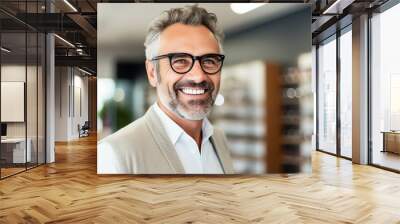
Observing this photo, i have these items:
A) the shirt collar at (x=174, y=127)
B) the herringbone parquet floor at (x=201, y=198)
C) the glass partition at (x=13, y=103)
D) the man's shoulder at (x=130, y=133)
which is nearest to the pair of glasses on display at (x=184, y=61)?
the shirt collar at (x=174, y=127)

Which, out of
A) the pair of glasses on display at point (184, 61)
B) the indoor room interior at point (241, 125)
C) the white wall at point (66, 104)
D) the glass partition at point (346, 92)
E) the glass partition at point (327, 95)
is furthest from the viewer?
the white wall at point (66, 104)

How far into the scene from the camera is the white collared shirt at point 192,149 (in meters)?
6.27

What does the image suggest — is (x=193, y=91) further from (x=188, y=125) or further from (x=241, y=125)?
(x=241, y=125)

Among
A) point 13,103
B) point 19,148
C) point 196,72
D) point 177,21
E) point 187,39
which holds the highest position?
point 177,21

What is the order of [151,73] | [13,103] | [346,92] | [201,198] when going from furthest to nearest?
[346,92] → [13,103] → [151,73] → [201,198]

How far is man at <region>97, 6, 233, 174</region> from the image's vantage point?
247 inches

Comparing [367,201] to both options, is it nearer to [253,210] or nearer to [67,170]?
[253,210]

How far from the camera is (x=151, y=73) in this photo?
6457mm

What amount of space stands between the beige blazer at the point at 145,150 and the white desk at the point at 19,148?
63.0 inches

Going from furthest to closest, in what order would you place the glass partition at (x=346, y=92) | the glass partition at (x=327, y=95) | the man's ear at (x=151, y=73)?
the glass partition at (x=327, y=95), the glass partition at (x=346, y=92), the man's ear at (x=151, y=73)

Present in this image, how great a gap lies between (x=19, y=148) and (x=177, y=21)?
3.59m

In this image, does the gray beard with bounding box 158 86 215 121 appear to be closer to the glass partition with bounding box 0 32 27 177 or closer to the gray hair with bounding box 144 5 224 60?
the gray hair with bounding box 144 5 224 60

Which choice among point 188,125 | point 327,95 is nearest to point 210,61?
point 188,125

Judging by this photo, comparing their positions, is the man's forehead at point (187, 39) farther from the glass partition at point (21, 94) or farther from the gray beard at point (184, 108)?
the glass partition at point (21, 94)
